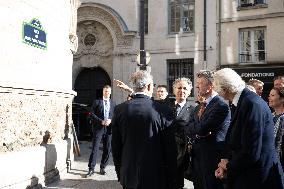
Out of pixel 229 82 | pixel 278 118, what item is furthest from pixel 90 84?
pixel 229 82

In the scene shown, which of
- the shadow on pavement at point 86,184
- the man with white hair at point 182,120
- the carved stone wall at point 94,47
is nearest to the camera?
the man with white hair at point 182,120

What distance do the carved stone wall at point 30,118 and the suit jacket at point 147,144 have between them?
3.04m

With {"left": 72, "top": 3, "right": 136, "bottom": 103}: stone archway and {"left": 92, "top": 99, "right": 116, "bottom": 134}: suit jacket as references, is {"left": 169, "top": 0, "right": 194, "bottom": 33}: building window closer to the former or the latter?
{"left": 72, "top": 3, "right": 136, "bottom": 103}: stone archway

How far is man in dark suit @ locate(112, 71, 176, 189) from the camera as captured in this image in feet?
14.2

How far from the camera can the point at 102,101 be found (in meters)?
9.55

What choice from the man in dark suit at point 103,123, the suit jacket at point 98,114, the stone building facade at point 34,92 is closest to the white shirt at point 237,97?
the stone building facade at point 34,92

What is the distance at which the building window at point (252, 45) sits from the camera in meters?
22.0

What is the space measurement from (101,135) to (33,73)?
2.37 m

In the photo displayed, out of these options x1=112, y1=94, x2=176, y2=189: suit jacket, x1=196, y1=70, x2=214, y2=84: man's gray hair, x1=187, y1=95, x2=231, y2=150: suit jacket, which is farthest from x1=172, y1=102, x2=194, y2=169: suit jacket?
x1=112, y1=94, x2=176, y2=189: suit jacket

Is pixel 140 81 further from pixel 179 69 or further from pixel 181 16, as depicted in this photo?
pixel 181 16

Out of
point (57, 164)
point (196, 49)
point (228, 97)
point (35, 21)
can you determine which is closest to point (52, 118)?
point (57, 164)

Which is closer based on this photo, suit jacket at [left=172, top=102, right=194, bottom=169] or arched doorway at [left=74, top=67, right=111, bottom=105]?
suit jacket at [left=172, top=102, right=194, bottom=169]

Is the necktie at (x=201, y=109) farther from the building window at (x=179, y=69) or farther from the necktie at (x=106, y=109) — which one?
the building window at (x=179, y=69)

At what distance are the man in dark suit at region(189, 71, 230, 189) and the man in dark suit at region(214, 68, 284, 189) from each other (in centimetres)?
80
